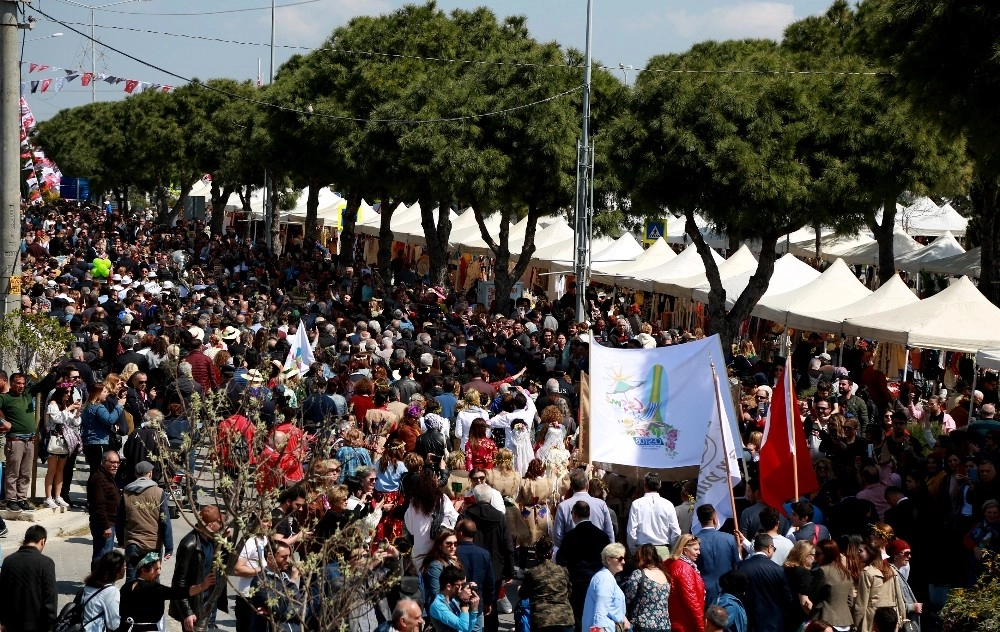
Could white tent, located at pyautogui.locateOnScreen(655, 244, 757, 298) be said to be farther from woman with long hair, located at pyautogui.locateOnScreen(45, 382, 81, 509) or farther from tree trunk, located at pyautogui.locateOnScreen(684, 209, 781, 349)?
woman with long hair, located at pyautogui.locateOnScreen(45, 382, 81, 509)

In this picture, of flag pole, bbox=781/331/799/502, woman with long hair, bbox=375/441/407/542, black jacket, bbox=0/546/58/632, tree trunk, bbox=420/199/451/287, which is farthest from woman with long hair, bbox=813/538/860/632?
tree trunk, bbox=420/199/451/287

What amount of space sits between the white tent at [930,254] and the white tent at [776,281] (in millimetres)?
5633

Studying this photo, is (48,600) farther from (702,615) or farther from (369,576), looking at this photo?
(702,615)

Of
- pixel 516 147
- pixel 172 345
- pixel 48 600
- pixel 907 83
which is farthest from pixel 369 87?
pixel 48 600

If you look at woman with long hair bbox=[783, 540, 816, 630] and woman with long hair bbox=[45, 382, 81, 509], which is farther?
woman with long hair bbox=[45, 382, 81, 509]

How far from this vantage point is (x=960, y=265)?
98.5 feet

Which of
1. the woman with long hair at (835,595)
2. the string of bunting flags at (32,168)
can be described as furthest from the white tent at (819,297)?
the string of bunting flags at (32,168)

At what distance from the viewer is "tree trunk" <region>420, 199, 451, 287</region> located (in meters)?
36.5

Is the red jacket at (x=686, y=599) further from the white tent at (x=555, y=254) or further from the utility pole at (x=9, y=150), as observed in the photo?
the white tent at (x=555, y=254)

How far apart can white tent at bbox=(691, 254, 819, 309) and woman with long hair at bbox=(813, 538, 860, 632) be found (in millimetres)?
16512

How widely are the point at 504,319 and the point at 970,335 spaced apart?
30.8ft

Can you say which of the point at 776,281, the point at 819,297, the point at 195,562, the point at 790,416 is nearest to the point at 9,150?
the point at 195,562

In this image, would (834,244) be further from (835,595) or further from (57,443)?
(835,595)

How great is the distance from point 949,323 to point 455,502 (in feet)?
33.6
